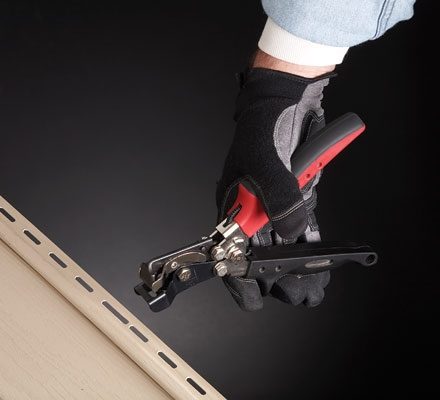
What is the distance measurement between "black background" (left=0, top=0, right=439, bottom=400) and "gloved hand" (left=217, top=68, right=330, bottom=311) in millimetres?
736

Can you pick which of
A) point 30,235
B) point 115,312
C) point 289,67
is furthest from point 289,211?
point 30,235

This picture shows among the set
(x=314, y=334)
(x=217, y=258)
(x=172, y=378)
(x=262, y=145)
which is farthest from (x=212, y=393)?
(x=314, y=334)

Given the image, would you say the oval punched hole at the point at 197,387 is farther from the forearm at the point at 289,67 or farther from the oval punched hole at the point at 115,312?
the forearm at the point at 289,67

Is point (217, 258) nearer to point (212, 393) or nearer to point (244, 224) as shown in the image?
point (244, 224)

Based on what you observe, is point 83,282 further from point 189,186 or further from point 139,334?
point 189,186

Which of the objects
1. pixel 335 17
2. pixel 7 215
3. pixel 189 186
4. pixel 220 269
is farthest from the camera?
pixel 189 186

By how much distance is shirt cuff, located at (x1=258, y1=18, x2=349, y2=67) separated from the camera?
1081 mm

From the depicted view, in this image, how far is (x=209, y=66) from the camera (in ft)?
6.36

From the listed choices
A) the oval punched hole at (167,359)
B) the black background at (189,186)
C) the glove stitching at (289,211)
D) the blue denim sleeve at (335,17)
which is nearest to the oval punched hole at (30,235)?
the oval punched hole at (167,359)

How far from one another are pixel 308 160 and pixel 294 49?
0.56 ft

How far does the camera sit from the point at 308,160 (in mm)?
1181

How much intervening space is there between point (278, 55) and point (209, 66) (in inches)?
33.5

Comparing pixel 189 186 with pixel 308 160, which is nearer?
pixel 308 160

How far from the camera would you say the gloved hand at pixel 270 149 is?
1088mm
